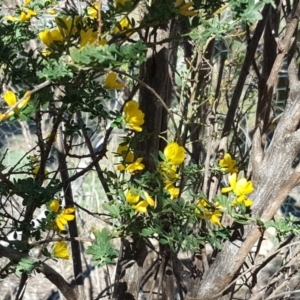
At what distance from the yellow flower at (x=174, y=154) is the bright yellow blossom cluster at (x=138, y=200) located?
0.09 m

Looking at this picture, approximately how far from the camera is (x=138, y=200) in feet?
3.87

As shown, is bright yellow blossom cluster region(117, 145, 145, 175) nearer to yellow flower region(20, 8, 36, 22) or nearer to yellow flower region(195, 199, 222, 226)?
yellow flower region(195, 199, 222, 226)

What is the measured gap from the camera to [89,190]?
4.05 meters

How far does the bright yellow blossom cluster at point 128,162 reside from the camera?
3.95 feet

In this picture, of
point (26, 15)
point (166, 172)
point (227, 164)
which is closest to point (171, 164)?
point (166, 172)

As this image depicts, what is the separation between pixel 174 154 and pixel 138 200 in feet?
0.40

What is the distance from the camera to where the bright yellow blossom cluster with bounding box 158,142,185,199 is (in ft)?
3.88

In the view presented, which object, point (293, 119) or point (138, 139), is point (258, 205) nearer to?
point (293, 119)

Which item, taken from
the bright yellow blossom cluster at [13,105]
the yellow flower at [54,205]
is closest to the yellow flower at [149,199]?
the yellow flower at [54,205]

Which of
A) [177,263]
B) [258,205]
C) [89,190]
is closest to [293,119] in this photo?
[258,205]

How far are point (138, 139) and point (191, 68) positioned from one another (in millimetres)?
283

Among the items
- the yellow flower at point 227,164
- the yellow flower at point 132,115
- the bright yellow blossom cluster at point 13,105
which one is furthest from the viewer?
the yellow flower at point 227,164

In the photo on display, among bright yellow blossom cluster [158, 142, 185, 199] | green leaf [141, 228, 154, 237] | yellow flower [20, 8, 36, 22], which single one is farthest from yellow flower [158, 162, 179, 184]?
yellow flower [20, 8, 36, 22]

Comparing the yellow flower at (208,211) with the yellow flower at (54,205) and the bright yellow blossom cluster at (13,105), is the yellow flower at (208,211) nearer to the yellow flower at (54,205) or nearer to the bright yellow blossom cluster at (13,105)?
the yellow flower at (54,205)
